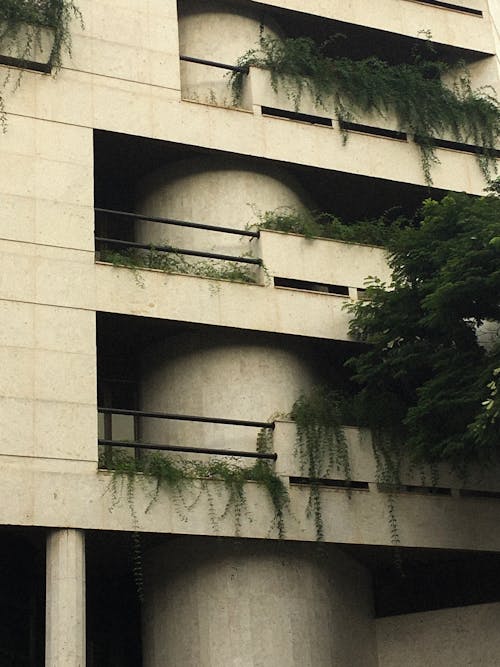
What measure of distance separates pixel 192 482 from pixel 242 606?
2.30 m

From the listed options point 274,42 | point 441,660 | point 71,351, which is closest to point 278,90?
point 274,42

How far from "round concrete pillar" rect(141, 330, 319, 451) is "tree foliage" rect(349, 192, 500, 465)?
160 cm

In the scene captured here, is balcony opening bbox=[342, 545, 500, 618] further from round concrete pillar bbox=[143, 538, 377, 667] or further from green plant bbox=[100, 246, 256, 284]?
green plant bbox=[100, 246, 256, 284]

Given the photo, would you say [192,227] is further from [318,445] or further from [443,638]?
[443,638]

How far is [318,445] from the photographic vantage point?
20875mm

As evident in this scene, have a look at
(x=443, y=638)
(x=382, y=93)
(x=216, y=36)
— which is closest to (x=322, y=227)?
(x=382, y=93)

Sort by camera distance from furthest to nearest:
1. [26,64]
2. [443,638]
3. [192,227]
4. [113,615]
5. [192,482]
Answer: [192,227], [113,615], [26,64], [443,638], [192,482]

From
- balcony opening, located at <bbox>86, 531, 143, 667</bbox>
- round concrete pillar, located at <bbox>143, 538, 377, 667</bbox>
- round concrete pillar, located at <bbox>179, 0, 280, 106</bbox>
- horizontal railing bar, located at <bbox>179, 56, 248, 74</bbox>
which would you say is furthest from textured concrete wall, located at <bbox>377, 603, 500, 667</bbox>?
horizontal railing bar, located at <bbox>179, 56, 248, 74</bbox>

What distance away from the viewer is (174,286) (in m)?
21.5

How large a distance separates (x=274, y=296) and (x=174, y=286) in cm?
202

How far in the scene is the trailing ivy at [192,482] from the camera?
19234 mm

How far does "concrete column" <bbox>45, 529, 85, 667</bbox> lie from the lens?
17.8 metres

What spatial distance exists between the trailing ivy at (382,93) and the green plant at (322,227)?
2.22 meters

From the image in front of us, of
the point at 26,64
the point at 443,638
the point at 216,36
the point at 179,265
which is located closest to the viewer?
the point at 443,638
